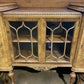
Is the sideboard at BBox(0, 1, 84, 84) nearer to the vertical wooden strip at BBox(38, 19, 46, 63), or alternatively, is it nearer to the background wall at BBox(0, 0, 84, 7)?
the vertical wooden strip at BBox(38, 19, 46, 63)

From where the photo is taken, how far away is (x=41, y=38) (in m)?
0.74

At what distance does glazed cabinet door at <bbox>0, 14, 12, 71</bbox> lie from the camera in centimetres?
69

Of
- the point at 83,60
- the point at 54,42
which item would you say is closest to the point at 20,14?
the point at 54,42

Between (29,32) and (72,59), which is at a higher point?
(29,32)

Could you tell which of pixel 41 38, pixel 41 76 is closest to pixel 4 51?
pixel 41 38

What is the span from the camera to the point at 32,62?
2.79ft

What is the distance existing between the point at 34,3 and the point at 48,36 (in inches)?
17.4

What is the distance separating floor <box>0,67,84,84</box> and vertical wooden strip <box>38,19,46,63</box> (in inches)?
20.5

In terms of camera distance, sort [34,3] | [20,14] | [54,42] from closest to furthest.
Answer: [20,14] < [54,42] < [34,3]

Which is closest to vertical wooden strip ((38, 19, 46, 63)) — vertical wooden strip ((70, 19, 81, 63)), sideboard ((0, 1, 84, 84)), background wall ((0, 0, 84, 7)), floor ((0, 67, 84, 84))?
sideboard ((0, 1, 84, 84))

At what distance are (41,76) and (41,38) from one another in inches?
29.5

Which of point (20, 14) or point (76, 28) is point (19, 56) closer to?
point (20, 14)

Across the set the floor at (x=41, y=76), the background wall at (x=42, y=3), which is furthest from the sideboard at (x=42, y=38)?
the floor at (x=41, y=76)

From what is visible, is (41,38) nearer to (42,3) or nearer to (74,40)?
(74,40)
